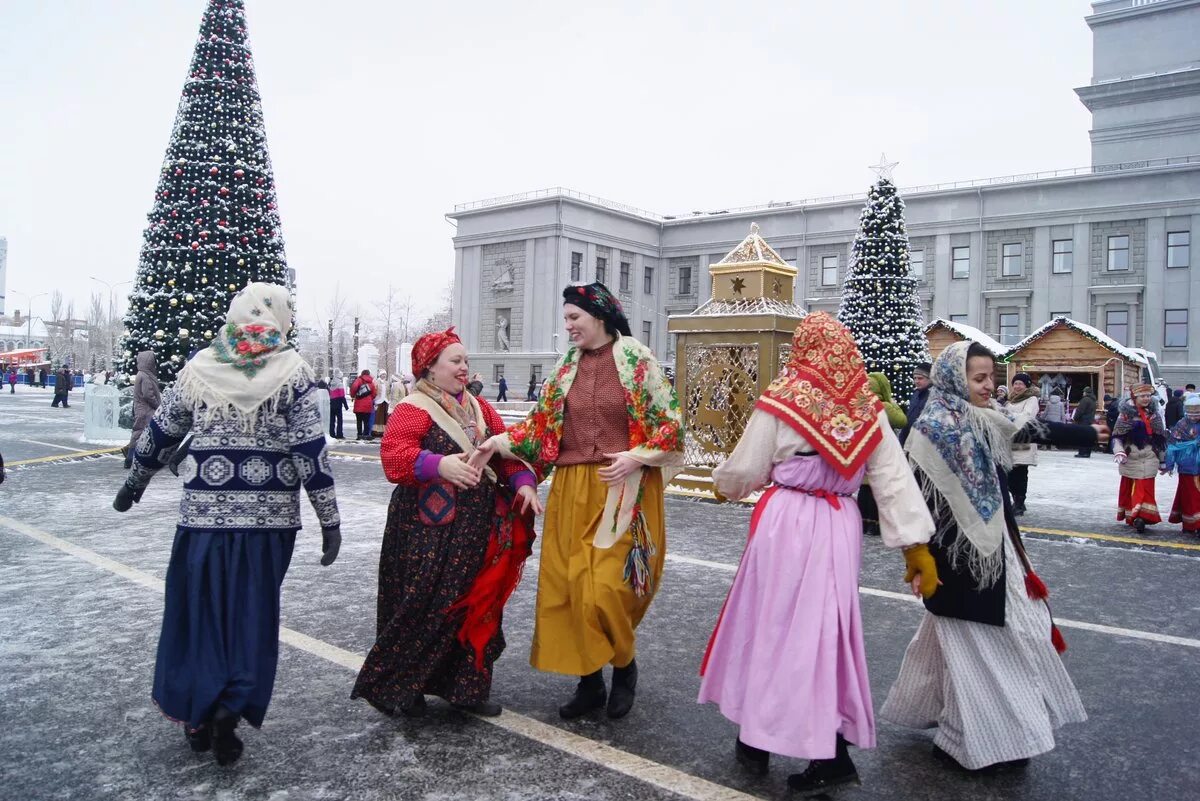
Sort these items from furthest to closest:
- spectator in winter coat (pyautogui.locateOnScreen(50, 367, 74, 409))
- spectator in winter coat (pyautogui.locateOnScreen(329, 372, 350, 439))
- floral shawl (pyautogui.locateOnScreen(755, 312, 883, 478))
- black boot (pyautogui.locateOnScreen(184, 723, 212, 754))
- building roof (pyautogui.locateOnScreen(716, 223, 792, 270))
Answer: spectator in winter coat (pyautogui.locateOnScreen(50, 367, 74, 409)), spectator in winter coat (pyautogui.locateOnScreen(329, 372, 350, 439)), building roof (pyautogui.locateOnScreen(716, 223, 792, 270)), black boot (pyautogui.locateOnScreen(184, 723, 212, 754)), floral shawl (pyautogui.locateOnScreen(755, 312, 883, 478))

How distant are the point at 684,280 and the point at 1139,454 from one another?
50.3 metres

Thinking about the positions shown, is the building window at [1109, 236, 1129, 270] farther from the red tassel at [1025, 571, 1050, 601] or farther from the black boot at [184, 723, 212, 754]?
the black boot at [184, 723, 212, 754]

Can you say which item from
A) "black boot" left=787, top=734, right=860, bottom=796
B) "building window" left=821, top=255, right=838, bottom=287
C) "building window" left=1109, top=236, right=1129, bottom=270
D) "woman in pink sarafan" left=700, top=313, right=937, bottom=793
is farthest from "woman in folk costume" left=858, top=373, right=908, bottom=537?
"building window" left=821, top=255, right=838, bottom=287

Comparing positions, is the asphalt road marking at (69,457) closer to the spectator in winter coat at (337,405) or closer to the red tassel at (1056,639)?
the spectator in winter coat at (337,405)

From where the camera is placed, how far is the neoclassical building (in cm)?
4166

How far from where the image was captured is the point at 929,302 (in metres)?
48.5

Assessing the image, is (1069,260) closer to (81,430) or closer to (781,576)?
(81,430)

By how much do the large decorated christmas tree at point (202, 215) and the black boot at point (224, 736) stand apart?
15930 millimetres

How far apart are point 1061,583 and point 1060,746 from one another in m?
3.66

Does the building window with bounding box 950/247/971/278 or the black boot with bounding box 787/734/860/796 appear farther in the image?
the building window with bounding box 950/247/971/278

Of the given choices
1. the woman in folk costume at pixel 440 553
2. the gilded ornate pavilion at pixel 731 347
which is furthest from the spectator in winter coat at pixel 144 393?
the woman in folk costume at pixel 440 553

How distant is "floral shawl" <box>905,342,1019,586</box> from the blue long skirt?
105 inches

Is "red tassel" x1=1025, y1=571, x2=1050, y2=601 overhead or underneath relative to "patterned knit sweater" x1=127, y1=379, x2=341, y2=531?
underneath

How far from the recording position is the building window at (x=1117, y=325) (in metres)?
42.4
